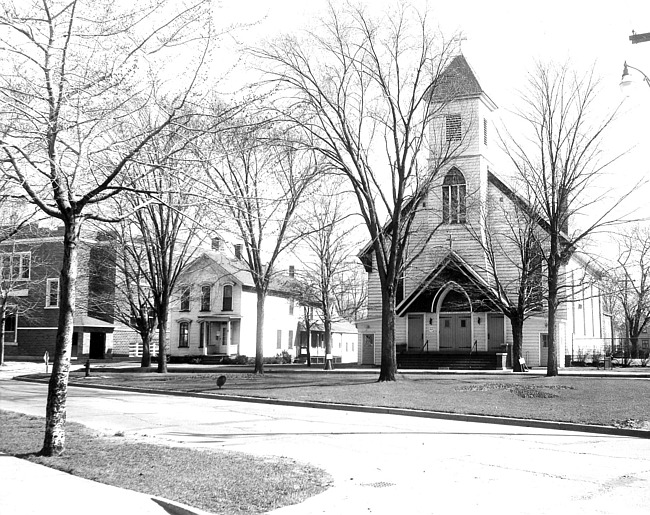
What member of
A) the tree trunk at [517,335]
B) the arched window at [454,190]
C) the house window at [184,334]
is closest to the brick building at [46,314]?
the house window at [184,334]

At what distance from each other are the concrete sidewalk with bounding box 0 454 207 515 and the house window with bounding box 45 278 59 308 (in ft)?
147

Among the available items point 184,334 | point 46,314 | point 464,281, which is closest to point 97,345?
point 46,314

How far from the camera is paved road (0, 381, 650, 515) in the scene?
24.6 ft

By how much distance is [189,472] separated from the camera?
343 inches

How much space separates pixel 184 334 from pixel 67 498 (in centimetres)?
5083

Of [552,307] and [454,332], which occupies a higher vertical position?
[552,307]

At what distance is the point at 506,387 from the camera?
74.6 ft

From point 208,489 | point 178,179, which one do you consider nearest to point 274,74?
point 178,179

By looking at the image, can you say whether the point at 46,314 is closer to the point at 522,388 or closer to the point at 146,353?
the point at 146,353

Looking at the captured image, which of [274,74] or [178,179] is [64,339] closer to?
[178,179]

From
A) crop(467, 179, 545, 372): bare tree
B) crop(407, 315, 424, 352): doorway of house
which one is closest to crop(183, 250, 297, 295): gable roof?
crop(407, 315, 424, 352): doorway of house

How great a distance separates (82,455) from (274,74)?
17.2 meters

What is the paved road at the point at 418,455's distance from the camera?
7492mm

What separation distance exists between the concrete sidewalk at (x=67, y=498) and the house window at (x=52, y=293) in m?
44.8
